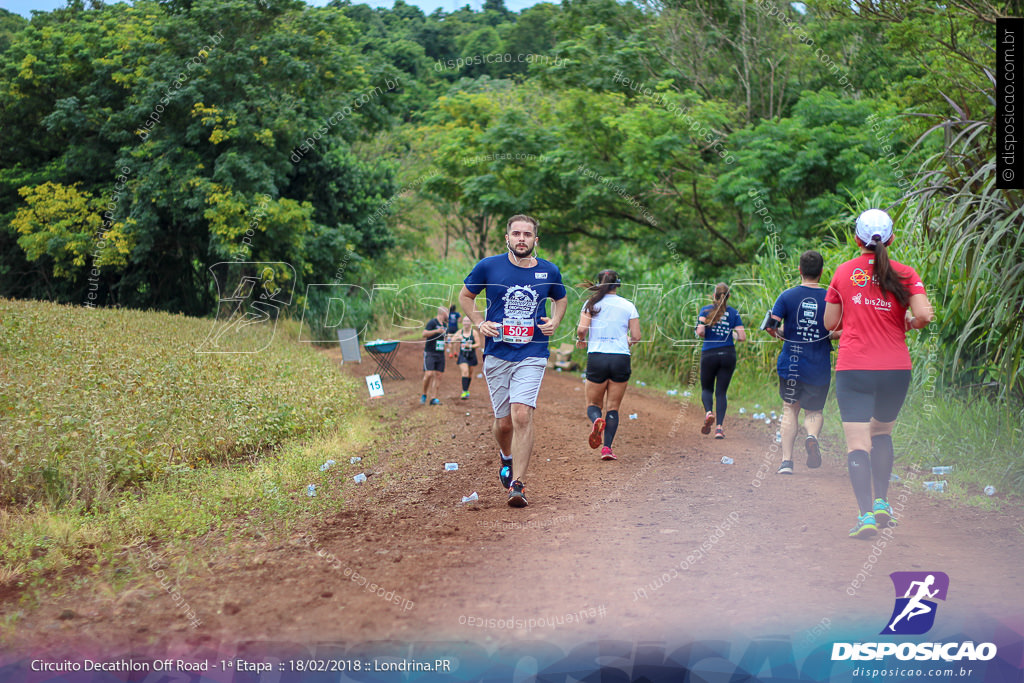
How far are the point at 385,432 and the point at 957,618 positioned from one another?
25.7ft

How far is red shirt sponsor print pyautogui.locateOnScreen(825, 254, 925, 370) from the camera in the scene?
5531 mm

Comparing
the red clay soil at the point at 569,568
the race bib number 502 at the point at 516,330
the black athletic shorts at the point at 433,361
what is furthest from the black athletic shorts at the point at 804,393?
the black athletic shorts at the point at 433,361

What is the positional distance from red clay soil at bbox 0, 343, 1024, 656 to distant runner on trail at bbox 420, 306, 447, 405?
538 centimetres

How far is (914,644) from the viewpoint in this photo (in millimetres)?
4164

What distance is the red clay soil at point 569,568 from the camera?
4250 mm

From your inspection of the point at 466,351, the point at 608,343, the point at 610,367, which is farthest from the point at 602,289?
the point at 466,351

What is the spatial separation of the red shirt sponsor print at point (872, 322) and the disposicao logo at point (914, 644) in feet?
4.89

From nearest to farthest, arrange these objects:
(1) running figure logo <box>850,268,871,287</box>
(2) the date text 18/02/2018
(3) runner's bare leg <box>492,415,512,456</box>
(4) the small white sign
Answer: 1. (2) the date text 18/02/2018
2. (1) running figure logo <box>850,268,871,287</box>
3. (3) runner's bare leg <box>492,415,512,456</box>
4. (4) the small white sign

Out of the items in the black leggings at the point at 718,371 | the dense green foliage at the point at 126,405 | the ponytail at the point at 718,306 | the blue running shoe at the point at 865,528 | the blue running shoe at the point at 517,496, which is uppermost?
the ponytail at the point at 718,306

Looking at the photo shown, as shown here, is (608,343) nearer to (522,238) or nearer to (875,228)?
(522,238)

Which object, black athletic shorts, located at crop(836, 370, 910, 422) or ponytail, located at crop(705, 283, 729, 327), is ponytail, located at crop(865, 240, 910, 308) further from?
ponytail, located at crop(705, 283, 729, 327)

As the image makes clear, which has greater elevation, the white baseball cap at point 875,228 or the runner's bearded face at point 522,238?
the white baseball cap at point 875,228

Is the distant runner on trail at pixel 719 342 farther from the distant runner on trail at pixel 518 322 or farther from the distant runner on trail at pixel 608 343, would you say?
the distant runner on trail at pixel 518 322

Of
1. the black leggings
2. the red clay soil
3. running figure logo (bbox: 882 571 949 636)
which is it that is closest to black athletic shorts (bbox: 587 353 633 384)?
the red clay soil
